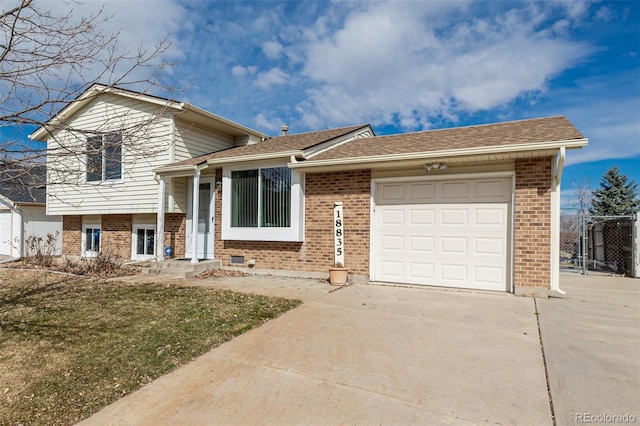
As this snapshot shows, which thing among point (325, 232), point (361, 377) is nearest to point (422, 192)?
point (325, 232)

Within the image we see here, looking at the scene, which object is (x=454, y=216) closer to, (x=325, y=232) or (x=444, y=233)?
(x=444, y=233)

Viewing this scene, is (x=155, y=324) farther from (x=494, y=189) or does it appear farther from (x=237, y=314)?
(x=494, y=189)

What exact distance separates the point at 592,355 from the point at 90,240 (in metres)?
15.1

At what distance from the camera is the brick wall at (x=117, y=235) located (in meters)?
11.9

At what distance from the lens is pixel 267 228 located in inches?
348

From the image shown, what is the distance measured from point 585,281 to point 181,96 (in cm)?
981

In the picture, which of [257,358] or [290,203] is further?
[290,203]

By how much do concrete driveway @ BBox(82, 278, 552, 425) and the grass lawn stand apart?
28 cm

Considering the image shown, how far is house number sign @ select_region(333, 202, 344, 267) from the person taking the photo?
7.88 metres

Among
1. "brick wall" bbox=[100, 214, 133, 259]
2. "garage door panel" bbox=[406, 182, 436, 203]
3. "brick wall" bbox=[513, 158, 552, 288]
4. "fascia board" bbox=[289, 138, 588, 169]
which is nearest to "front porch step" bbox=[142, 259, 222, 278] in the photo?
"brick wall" bbox=[100, 214, 133, 259]

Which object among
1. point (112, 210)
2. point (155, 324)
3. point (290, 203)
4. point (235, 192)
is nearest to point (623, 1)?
point (290, 203)

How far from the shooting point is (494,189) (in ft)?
22.3

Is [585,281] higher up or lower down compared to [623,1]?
lower down

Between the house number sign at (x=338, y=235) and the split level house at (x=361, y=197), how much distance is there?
24 millimetres
